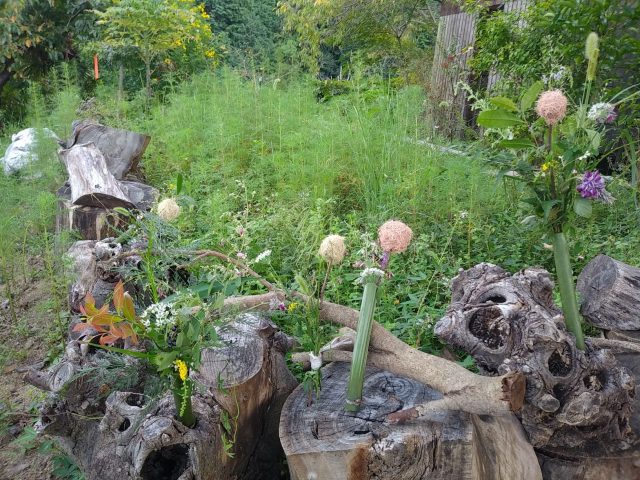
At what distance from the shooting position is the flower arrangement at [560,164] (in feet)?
5.73

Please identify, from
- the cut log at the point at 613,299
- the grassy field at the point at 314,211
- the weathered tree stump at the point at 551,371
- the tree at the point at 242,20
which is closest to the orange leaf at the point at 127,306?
the grassy field at the point at 314,211

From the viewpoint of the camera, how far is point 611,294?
2.15 meters

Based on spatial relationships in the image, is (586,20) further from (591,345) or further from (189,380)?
(189,380)

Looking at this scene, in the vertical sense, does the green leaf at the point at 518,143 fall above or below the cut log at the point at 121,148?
→ above

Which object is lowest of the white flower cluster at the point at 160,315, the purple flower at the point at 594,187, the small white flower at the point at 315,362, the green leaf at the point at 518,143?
the small white flower at the point at 315,362

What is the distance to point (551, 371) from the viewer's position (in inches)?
69.9

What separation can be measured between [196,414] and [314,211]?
196 centimetres

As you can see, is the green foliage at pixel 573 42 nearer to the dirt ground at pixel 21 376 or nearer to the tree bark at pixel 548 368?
the tree bark at pixel 548 368

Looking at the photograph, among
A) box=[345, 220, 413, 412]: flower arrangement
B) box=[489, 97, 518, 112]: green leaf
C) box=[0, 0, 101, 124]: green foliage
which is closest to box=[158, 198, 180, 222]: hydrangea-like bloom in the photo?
box=[345, 220, 413, 412]: flower arrangement

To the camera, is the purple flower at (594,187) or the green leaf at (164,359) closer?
the green leaf at (164,359)

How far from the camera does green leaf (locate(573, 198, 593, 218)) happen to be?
1.73 m

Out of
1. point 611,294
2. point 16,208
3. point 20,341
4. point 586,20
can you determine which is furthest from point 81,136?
point 611,294

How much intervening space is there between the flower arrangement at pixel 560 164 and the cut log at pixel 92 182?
9.15ft

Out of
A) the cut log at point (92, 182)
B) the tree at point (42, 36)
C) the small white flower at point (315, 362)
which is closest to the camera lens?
the small white flower at point (315, 362)
